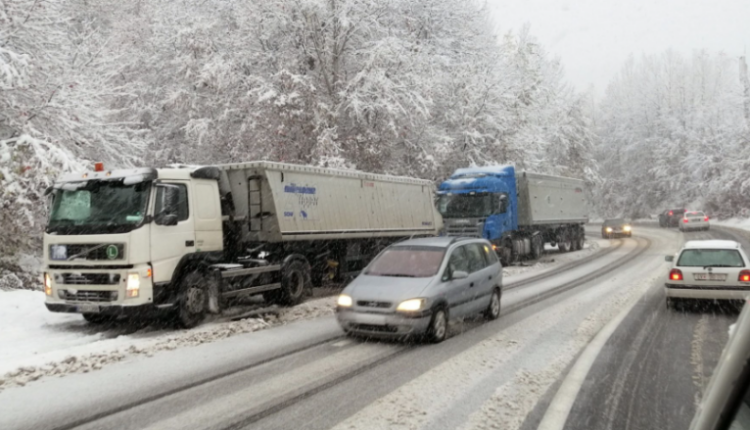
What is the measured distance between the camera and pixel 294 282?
534 inches

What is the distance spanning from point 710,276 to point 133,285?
10.1 meters

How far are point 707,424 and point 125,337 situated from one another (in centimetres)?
940

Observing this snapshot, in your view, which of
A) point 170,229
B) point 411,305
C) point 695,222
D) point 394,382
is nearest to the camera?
point 394,382

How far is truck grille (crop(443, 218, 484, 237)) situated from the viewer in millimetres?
22234

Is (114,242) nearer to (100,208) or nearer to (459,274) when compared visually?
(100,208)

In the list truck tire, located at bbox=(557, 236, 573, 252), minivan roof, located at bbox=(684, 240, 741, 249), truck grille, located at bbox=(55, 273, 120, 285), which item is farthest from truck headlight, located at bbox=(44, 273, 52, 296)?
truck tire, located at bbox=(557, 236, 573, 252)

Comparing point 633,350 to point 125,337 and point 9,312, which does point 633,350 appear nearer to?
point 125,337

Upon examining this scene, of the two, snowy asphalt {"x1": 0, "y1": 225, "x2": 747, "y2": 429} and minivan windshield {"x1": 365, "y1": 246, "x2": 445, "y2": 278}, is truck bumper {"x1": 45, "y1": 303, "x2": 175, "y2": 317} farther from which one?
minivan windshield {"x1": 365, "y1": 246, "x2": 445, "y2": 278}

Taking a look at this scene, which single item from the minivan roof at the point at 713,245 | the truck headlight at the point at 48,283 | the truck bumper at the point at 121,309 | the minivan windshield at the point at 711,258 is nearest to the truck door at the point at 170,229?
the truck bumper at the point at 121,309

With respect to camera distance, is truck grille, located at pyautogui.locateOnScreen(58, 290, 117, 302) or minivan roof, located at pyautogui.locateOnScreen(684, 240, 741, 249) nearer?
truck grille, located at pyautogui.locateOnScreen(58, 290, 117, 302)

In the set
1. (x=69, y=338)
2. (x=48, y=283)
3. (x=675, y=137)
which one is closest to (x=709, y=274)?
(x=69, y=338)

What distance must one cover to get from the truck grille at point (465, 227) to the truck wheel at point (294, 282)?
382 inches

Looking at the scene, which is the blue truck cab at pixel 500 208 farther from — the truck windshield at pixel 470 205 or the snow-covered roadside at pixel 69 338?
the snow-covered roadside at pixel 69 338

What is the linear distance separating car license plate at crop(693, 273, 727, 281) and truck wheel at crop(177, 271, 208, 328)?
29.6ft
